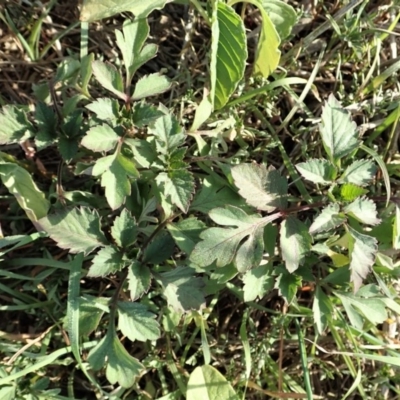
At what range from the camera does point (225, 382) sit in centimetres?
184

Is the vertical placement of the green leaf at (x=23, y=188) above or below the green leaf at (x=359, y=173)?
below

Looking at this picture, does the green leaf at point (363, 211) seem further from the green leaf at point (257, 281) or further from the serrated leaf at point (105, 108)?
the serrated leaf at point (105, 108)

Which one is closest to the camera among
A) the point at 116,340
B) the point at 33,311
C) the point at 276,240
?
the point at 116,340

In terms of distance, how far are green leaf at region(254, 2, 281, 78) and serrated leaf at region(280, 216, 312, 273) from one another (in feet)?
1.80

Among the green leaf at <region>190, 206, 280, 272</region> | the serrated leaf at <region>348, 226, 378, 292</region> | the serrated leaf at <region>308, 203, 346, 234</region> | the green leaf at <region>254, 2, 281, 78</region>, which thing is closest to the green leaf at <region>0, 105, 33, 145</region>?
the green leaf at <region>190, 206, 280, 272</region>

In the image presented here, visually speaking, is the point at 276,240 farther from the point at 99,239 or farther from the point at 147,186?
the point at 99,239

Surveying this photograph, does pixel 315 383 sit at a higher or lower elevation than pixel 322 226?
lower

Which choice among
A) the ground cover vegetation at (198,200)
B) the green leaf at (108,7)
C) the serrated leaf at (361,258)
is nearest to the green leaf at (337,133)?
the ground cover vegetation at (198,200)

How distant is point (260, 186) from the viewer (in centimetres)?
155

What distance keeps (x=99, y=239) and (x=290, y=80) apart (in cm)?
77

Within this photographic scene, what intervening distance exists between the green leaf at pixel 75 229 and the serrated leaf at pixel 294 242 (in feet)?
1.67

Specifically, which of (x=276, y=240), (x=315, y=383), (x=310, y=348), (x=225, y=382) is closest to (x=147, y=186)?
(x=276, y=240)

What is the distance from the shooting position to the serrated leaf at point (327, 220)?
151 cm

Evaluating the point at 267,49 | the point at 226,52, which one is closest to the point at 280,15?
the point at 267,49
